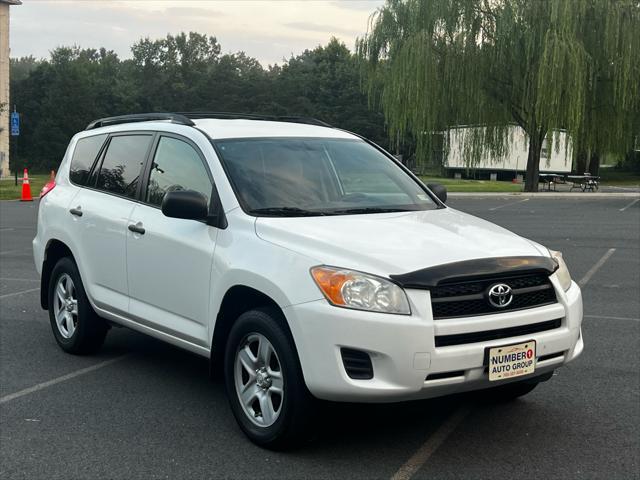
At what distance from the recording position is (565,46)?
30.0m

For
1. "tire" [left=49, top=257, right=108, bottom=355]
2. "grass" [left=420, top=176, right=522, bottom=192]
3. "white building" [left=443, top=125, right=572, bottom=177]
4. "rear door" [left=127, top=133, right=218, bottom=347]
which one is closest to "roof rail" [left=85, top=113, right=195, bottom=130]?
"rear door" [left=127, top=133, right=218, bottom=347]

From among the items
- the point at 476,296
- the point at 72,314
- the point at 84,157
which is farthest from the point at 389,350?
the point at 84,157

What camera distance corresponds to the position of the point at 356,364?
4230mm

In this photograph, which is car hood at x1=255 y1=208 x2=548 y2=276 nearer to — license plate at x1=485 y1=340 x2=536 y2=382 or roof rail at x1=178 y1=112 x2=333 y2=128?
license plate at x1=485 y1=340 x2=536 y2=382

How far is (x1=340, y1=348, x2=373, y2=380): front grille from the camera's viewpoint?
4.22m

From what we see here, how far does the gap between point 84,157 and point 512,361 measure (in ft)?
13.7

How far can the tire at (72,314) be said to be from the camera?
659 centimetres

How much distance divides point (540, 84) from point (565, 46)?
5.05 ft

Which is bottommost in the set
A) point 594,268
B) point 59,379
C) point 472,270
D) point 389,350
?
point 59,379

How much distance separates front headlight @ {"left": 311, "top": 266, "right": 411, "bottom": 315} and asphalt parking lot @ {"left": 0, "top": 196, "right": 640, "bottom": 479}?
87cm

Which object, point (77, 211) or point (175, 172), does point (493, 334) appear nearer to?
point (175, 172)

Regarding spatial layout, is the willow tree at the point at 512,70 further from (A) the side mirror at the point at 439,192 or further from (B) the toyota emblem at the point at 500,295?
(B) the toyota emblem at the point at 500,295

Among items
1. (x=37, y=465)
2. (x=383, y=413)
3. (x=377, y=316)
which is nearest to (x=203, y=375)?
(x=383, y=413)

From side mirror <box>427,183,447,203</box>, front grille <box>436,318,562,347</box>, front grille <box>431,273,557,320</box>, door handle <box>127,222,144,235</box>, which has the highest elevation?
side mirror <box>427,183,447,203</box>
